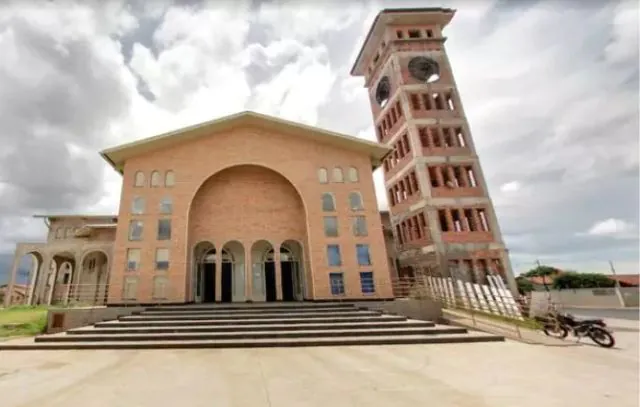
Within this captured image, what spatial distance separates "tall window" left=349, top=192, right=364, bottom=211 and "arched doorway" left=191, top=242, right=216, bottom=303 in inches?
302

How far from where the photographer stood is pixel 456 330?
9414 mm

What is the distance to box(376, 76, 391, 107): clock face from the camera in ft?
92.6

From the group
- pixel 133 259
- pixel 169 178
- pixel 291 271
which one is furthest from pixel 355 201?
pixel 133 259

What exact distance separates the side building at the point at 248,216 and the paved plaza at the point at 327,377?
7553mm

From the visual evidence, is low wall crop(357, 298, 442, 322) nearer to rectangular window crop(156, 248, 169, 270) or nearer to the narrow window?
rectangular window crop(156, 248, 169, 270)

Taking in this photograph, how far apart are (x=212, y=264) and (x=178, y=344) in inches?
356

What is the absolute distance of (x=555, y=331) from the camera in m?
→ 10.4

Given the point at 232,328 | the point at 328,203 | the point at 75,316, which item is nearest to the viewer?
the point at 232,328

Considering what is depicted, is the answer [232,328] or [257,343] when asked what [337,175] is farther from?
[257,343]

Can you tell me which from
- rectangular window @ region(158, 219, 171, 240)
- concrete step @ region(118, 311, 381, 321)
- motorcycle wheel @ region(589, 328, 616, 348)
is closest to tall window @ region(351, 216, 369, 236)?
concrete step @ region(118, 311, 381, 321)

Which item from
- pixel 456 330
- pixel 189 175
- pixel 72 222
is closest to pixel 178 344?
pixel 456 330

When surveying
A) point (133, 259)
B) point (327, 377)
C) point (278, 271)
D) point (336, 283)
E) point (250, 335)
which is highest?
point (133, 259)

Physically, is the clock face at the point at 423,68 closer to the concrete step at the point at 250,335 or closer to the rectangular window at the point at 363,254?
the rectangular window at the point at 363,254

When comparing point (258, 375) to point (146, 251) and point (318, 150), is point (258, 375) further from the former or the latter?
point (318, 150)
